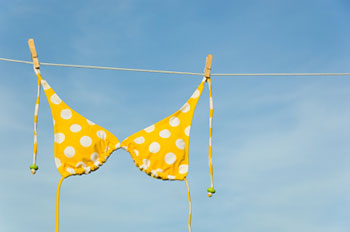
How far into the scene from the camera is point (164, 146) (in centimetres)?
442

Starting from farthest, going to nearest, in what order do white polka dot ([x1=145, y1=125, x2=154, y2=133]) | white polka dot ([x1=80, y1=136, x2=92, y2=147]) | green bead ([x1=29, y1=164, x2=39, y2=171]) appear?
white polka dot ([x1=145, y1=125, x2=154, y2=133])
white polka dot ([x1=80, y1=136, x2=92, y2=147])
green bead ([x1=29, y1=164, x2=39, y2=171])

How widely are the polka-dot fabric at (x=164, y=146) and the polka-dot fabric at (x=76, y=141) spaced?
0.58ft

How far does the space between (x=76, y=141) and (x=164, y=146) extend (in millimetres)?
706

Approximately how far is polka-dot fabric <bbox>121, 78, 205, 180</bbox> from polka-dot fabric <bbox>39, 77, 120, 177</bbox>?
18cm

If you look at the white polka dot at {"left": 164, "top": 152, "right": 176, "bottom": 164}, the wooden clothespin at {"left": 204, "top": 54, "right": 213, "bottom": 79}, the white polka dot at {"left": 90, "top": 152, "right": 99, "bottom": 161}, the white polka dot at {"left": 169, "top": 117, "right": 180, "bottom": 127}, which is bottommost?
the white polka dot at {"left": 164, "top": 152, "right": 176, "bottom": 164}

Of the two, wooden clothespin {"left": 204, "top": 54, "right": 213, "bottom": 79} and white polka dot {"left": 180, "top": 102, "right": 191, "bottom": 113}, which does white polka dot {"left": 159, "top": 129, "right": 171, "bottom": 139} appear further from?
wooden clothespin {"left": 204, "top": 54, "right": 213, "bottom": 79}

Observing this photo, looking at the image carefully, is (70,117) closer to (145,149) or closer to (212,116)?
(145,149)

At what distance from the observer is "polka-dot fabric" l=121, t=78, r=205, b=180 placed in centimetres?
439

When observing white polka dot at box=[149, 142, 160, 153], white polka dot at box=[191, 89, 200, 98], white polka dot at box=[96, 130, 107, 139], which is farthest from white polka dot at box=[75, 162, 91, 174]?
white polka dot at box=[191, 89, 200, 98]

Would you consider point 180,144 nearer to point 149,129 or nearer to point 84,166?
point 149,129

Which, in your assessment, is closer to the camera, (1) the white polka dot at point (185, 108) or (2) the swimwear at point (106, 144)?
(2) the swimwear at point (106, 144)

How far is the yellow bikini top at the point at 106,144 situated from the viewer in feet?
14.3

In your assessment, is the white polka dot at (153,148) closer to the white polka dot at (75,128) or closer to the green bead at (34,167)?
the white polka dot at (75,128)

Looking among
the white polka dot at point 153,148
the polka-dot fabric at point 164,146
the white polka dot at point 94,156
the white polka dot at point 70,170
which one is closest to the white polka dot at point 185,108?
the polka-dot fabric at point 164,146
